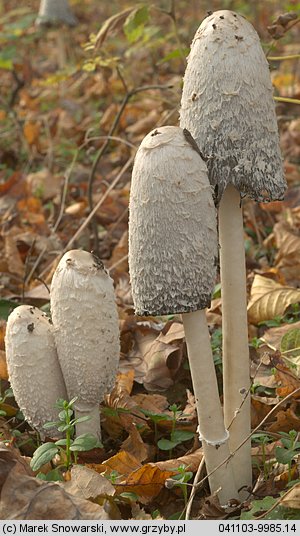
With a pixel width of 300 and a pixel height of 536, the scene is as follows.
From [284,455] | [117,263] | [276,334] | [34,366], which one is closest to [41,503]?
[34,366]

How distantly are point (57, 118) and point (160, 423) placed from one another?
5.24 metres

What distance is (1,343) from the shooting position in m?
3.07

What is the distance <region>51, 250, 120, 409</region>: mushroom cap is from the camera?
228 cm

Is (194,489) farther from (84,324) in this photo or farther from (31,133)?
(31,133)

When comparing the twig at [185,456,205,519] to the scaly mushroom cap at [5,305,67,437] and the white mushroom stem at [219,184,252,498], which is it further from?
the scaly mushroom cap at [5,305,67,437]

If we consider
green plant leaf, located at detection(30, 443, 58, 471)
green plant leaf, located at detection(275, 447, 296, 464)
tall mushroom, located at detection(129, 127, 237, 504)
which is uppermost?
tall mushroom, located at detection(129, 127, 237, 504)

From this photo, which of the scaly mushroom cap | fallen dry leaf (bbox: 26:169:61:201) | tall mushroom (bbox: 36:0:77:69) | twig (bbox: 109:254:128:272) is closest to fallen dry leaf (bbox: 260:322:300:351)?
the scaly mushroom cap

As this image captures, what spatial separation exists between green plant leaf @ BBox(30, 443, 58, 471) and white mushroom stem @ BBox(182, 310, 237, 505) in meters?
0.44

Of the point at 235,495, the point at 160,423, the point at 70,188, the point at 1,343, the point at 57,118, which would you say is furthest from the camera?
Answer: the point at 57,118

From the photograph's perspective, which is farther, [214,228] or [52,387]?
[52,387]

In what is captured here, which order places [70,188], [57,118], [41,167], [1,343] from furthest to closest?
[57,118], [41,167], [70,188], [1,343]

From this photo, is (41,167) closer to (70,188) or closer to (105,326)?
(70,188)

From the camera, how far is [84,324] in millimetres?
2289

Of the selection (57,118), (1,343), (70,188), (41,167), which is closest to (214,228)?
(1,343)
